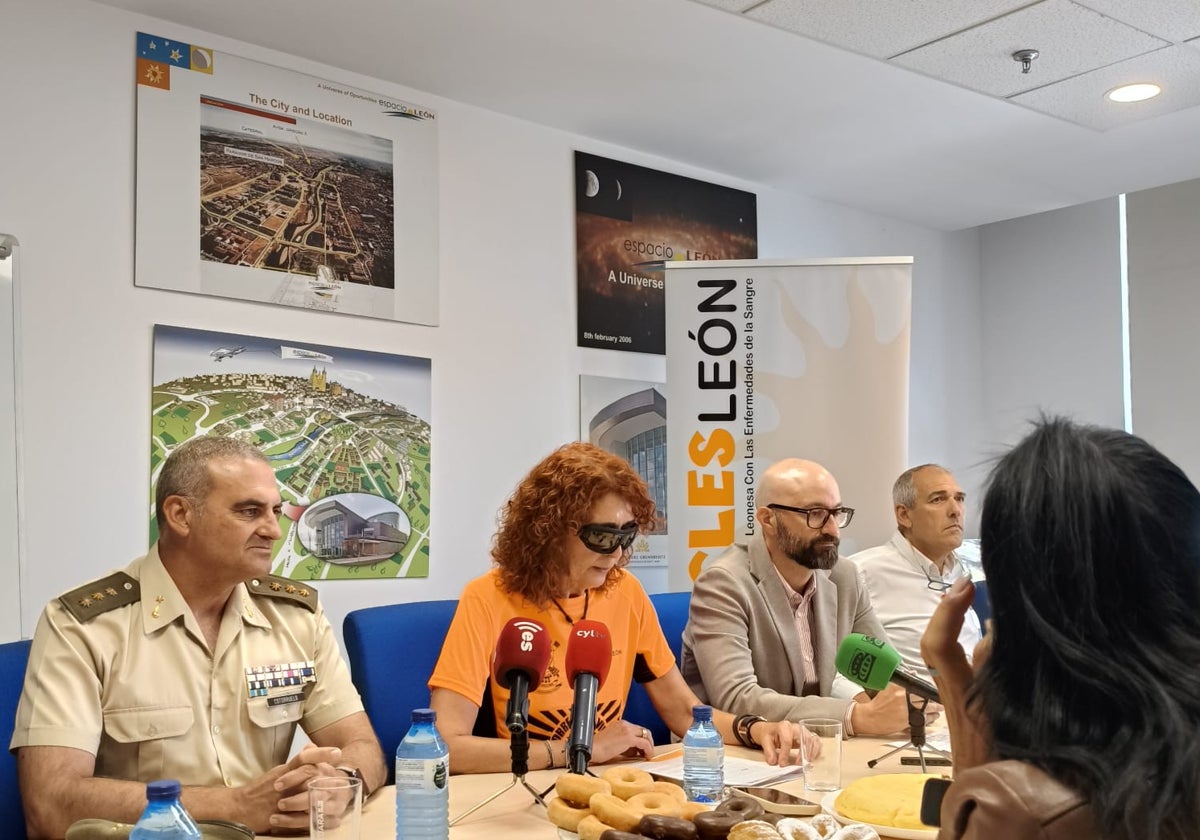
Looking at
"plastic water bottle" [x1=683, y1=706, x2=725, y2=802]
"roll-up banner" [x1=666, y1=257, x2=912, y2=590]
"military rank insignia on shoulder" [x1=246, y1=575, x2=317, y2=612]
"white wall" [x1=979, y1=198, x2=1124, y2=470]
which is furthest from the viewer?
"white wall" [x1=979, y1=198, x2=1124, y2=470]

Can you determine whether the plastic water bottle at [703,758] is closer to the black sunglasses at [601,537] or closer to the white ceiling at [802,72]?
the black sunglasses at [601,537]

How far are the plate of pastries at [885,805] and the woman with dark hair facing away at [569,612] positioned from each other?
0.39 metres

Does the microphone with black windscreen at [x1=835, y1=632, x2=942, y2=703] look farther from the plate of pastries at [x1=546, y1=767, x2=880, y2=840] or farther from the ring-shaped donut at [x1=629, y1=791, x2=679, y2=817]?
the ring-shaped donut at [x1=629, y1=791, x2=679, y2=817]

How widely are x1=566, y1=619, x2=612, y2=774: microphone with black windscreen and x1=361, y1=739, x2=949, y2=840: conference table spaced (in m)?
0.14

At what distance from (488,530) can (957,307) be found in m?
3.42

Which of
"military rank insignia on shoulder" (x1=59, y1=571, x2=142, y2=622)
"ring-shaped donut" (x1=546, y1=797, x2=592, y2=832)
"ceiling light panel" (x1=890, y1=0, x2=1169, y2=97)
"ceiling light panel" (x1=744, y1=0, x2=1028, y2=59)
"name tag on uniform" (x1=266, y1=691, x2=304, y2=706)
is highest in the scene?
"ceiling light panel" (x1=744, y1=0, x2=1028, y2=59)

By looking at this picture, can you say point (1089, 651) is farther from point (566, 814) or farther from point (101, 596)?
point (101, 596)

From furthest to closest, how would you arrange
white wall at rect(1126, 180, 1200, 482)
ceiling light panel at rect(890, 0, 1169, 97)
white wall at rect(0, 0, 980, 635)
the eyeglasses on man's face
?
white wall at rect(1126, 180, 1200, 482) < ceiling light panel at rect(890, 0, 1169, 97) < white wall at rect(0, 0, 980, 635) < the eyeglasses on man's face

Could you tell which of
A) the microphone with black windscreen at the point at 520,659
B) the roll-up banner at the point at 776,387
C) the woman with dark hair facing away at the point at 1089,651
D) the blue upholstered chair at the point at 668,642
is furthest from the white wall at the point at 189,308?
the woman with dark hair facing away at the point at 1089,651

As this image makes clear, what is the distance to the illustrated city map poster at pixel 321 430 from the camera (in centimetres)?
378

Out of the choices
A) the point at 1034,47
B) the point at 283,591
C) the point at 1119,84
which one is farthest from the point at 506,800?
the point at 1119,84

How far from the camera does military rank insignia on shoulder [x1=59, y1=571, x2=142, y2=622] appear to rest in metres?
2.10

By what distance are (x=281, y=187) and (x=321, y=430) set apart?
89cm

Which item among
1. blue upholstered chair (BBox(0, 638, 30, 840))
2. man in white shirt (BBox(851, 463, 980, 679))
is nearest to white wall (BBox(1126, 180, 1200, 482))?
man in white shirt (BBox(851, 463, 980, 679))
